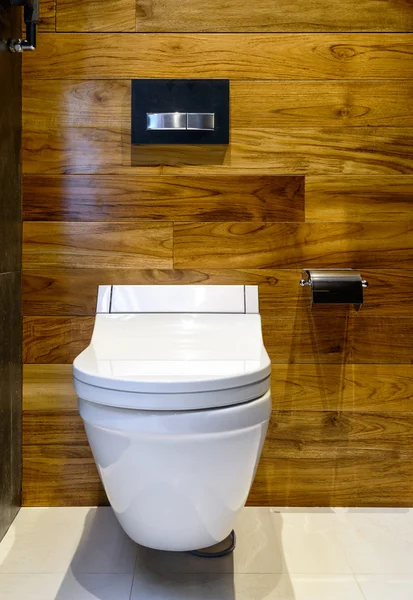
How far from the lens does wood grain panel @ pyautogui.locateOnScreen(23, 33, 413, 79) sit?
1605 mm

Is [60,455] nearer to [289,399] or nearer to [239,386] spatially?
[289,399]

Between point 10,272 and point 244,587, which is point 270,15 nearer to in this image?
point 10,272

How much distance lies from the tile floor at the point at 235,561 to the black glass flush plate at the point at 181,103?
1097 mm

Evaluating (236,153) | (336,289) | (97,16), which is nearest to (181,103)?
(236,153)

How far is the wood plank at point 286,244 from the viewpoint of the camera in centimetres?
164

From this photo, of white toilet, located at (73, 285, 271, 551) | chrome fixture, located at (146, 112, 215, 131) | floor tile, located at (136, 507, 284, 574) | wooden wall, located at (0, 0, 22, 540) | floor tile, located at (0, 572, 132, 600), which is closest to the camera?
white toilet, located at (73, 285, 271, 551)

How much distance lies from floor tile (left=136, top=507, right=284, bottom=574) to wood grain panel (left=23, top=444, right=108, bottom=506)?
314 millimetres

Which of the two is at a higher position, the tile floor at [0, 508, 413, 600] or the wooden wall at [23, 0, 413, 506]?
the wooden wall at [23, 0, 413, 506]

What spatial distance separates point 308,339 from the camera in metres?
1.65

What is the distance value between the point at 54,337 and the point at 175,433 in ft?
2.46

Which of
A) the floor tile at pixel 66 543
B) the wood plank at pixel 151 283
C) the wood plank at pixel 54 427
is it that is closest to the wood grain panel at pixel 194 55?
the wood plank at pixel 151 283

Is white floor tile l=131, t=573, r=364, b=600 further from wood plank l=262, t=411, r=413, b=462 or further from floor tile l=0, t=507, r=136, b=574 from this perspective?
wood plank l=262, t=411, r=413, b=462

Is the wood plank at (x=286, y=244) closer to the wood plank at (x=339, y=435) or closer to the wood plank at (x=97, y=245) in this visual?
the wood plank at (x=97, y=245)

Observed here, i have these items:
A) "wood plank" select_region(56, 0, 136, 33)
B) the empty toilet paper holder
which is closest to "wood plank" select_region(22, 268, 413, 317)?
the empty toilet paper holder
